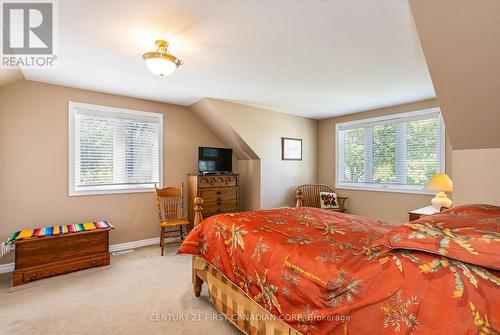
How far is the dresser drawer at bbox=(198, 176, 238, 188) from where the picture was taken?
398 centimetres

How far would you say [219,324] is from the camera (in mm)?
1948

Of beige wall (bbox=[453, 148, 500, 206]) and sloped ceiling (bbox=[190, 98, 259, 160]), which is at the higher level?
sloped ceiling (bbox=[190, 98, 259, 160])

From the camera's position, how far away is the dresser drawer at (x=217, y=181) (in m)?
3.98

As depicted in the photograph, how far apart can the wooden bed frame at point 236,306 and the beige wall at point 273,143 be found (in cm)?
245

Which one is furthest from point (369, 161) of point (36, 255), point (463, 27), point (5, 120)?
point (5, 120)

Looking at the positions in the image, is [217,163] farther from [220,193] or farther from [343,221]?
[343,221]

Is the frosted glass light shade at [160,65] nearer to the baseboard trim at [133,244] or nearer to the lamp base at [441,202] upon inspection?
the baseboard trim at [133,244]

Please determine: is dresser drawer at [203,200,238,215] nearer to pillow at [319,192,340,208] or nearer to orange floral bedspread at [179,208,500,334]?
pillow at [319,192,340,208]

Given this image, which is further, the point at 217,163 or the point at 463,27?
the point at 217,163

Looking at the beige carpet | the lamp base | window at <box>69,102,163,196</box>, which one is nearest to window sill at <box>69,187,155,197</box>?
window at <box>69,102,163,196</box>

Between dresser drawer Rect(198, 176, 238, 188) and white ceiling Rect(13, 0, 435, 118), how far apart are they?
1333mm

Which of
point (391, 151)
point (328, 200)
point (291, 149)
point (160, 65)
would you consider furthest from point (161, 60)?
point (391, 151)

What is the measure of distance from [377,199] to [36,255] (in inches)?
198

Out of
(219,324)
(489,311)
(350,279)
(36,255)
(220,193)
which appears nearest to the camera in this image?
(489,311)
